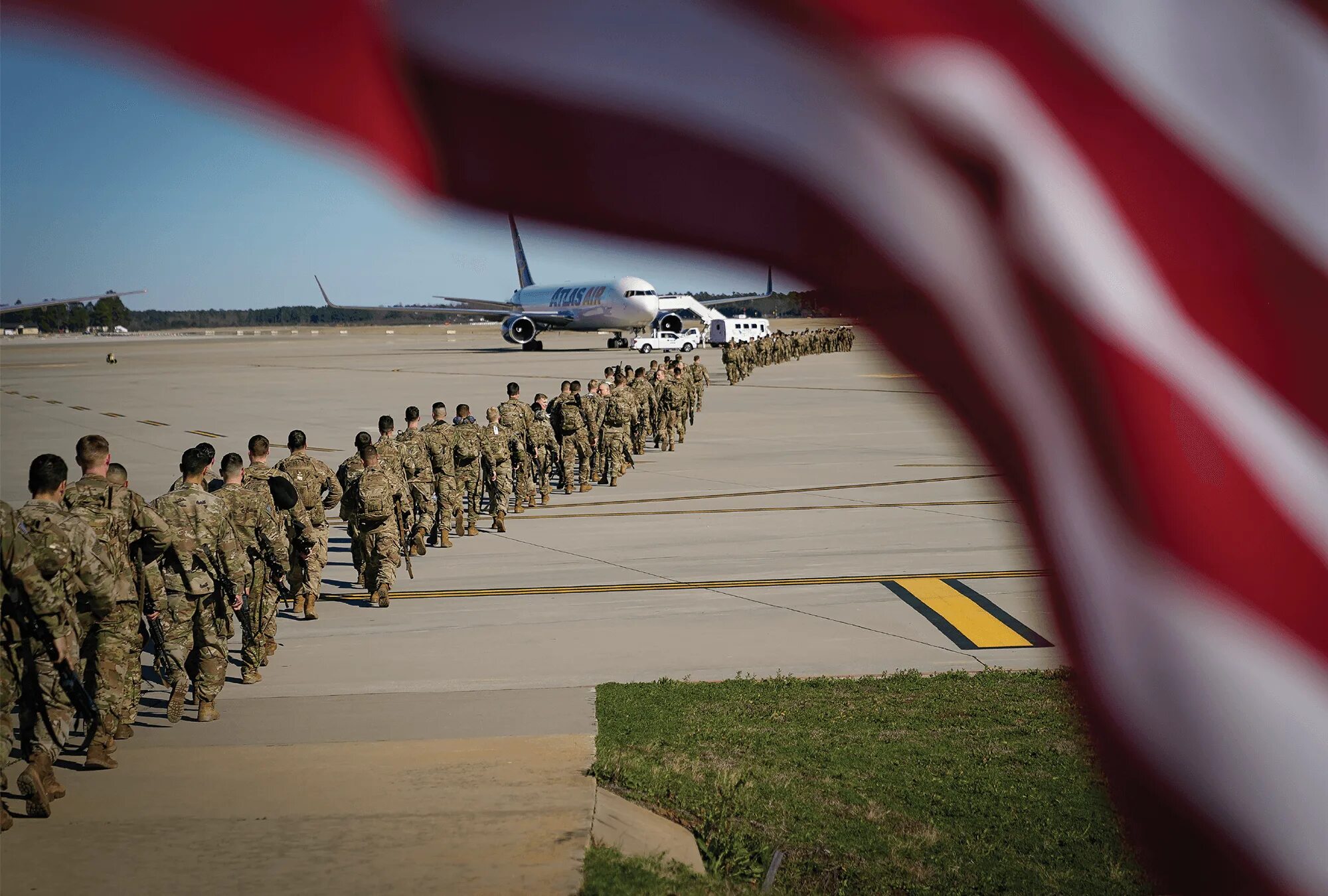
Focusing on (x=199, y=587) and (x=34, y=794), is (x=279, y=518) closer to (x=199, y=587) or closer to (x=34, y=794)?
(x=199, y=587)

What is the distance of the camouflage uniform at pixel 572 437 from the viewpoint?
63.0 feet

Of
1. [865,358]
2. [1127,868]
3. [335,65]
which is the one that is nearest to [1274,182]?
[865,358]

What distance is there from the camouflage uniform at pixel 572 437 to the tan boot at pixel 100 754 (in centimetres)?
1169

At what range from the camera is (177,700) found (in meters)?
8.71

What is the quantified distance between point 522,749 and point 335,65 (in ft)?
23.3

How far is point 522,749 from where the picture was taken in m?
8.02

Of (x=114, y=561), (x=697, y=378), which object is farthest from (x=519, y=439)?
(x=697, y=378)

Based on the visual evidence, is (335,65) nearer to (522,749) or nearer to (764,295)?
(764,295)

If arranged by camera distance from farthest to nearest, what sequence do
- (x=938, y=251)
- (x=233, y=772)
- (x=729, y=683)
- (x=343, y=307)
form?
(x=729, y=683)
(x=233, y=772)
(x=343, y=307)
(x=938, y=251)

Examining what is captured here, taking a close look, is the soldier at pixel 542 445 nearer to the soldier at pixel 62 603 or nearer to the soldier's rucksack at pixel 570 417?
the soldier's rucksack at pixel 570 417

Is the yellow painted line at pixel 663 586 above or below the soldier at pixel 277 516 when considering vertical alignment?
below

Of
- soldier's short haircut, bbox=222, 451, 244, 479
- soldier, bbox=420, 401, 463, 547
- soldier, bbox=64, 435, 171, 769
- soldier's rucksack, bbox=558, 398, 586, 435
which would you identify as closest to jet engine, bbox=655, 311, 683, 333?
soldier's rucksack, bbox=558, 398, 586, 435

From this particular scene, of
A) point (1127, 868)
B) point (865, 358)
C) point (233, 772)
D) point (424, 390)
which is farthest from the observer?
point (424, 390)

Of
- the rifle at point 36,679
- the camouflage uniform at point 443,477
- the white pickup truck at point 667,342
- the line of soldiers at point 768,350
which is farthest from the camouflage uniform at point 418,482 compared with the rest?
the white pickup truck at point 667,342
